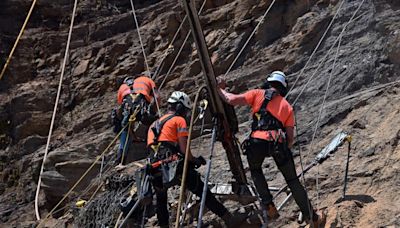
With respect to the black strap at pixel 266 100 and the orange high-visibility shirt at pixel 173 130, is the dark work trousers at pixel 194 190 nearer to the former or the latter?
the orange high-visibility shirt at pixel 173 130

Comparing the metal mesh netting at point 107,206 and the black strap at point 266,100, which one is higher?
the black strap at point 266,100

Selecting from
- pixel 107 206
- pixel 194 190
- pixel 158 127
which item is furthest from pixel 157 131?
pixel 107 206

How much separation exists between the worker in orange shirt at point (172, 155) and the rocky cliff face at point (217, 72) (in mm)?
830

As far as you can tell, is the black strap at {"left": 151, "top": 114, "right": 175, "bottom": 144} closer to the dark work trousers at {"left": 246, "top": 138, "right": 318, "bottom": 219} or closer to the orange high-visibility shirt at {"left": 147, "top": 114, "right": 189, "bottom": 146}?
the orange high-visibility shirt at {"left": 147, "top": 114, "right": 189, "bottom": 146}

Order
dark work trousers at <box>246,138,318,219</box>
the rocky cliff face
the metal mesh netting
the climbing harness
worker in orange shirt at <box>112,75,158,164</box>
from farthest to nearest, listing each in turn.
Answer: worker in orange shirt at <box>112,75,158,164</box> → the metal mesh netting → the rocky cliff face → the climbing harness → dark work trousers at <box>246,138,318,219</box>

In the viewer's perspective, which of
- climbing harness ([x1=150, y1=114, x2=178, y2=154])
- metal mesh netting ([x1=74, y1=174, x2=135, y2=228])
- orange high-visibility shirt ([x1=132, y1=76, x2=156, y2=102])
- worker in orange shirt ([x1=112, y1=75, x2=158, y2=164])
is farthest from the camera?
orange high-visibility shirt ([x1=132, y1=76, x2=156, y2=102])

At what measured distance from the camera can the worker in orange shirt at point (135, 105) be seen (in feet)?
29.3

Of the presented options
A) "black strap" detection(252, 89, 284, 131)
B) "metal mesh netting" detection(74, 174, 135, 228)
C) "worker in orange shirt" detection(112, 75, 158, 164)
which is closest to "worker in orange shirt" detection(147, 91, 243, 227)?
"black strap" detection(252, 89, 284, 131)

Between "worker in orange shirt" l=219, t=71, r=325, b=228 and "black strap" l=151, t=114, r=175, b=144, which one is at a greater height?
"black strap" l=151, t=114, r=175, b=144

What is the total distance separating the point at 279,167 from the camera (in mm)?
6129

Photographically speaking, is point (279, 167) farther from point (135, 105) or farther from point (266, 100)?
point (135, 105)

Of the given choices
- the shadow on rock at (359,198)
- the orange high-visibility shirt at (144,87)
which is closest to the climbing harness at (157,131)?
the shadow on rock at (359,198)

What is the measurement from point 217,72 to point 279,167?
5392 mm

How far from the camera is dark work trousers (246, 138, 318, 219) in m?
5.95
